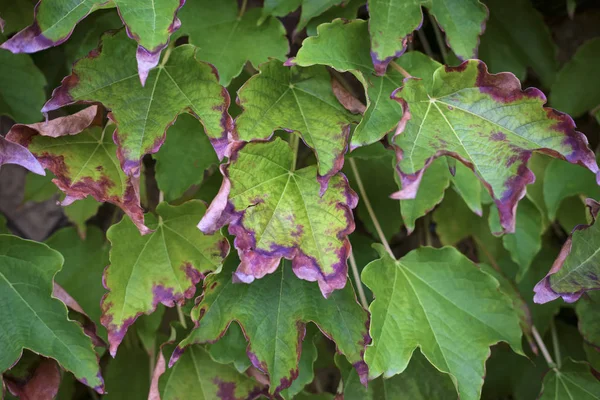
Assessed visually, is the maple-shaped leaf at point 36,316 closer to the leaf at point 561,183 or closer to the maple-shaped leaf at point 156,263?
the maple-shaped leaf at point 156,263

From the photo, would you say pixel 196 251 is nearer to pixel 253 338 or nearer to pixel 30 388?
pixel 253 338

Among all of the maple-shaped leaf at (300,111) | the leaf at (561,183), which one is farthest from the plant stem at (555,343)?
the maple-shaped leaf at (300,111)

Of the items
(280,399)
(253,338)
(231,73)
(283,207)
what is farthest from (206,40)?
(280,399)

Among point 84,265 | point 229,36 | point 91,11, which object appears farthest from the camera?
point 84,265

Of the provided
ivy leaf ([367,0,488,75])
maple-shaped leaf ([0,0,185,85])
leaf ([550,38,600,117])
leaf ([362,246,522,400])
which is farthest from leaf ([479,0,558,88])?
maple-shaped leaf ([0,0,185,85])

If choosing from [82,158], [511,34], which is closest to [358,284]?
[82,158]

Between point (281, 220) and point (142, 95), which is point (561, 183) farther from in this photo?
point (142, 95)
